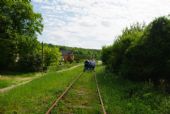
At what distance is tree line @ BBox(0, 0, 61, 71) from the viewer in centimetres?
4456

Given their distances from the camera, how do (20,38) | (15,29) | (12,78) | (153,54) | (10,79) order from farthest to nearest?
(15,29), (20,38), (12,78), (10,79), (153,54)

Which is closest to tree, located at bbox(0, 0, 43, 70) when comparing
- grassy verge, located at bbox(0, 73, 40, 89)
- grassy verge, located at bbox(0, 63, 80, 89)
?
grassy verge, located at bbox(0, 63, 80, 89)

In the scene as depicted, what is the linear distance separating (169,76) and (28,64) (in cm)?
2889

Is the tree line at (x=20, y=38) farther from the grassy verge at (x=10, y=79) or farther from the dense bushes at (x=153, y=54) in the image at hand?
the dense bushes at (x=153, y=54)

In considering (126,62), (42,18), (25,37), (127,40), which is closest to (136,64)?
(126,62)

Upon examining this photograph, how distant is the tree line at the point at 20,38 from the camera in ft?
146

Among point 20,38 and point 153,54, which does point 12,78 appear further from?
point 153,54

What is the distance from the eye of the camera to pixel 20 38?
1777 inches

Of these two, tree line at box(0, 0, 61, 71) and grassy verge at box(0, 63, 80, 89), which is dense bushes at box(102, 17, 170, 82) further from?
tree line at box(0, 0, 61, 71)

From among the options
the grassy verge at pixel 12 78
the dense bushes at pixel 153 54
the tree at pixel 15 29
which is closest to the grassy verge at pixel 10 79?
the grassy verge at pixel 12 78

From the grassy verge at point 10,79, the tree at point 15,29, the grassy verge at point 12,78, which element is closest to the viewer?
the grassy verge at point 10,79

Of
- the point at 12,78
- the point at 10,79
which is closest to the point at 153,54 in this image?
the point at 10,79

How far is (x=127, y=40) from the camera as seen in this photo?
3594 centimetres

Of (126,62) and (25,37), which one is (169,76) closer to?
(126,62)
